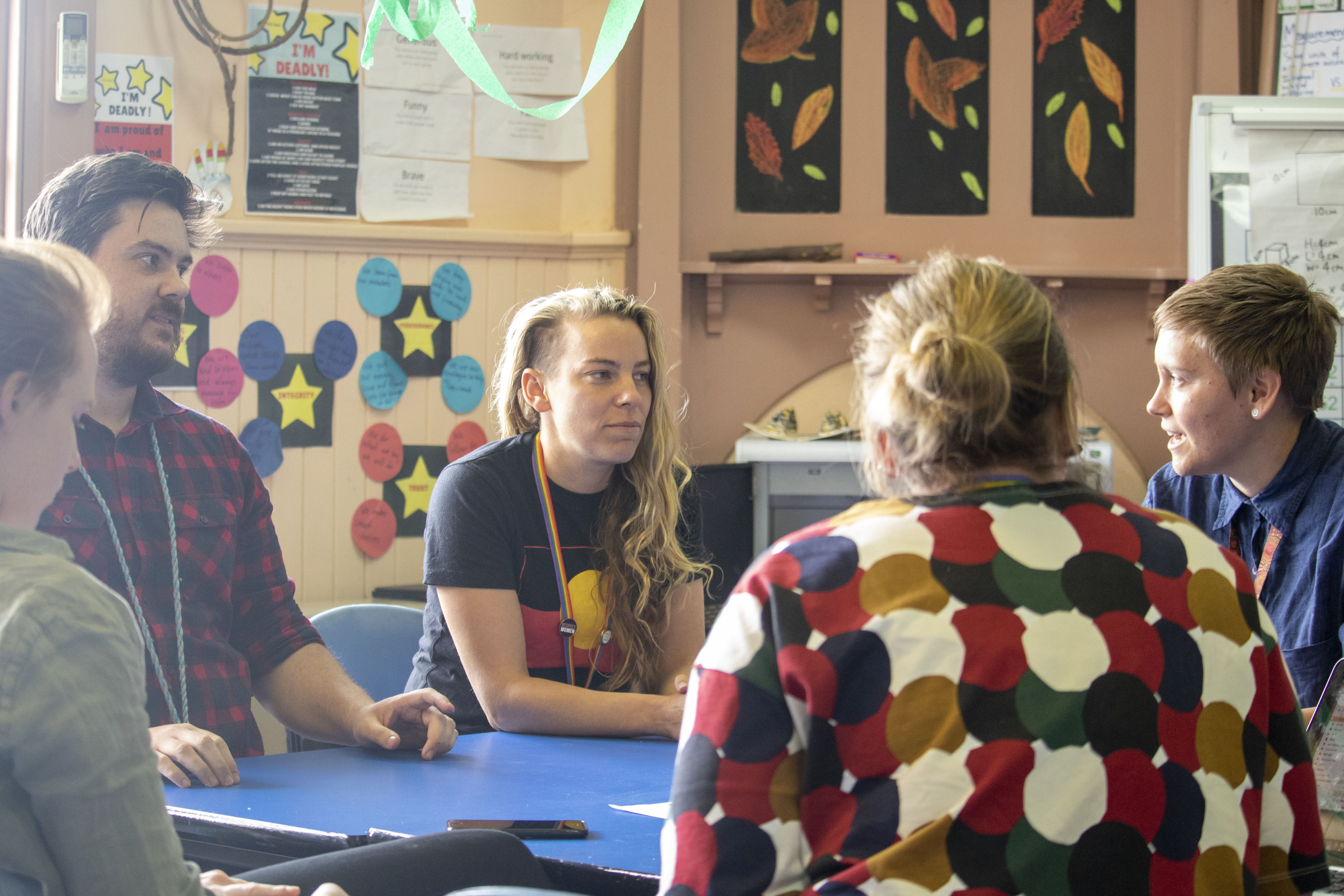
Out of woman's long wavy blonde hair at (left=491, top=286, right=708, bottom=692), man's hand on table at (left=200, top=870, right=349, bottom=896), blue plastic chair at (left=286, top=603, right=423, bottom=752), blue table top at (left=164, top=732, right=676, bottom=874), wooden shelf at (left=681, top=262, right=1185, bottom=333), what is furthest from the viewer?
wooden shelf at (left=681, top=262, right=1185, bottom=333)

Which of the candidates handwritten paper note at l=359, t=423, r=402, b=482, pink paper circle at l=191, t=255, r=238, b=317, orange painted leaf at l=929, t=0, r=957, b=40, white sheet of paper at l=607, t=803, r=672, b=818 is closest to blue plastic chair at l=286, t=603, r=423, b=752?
white sheet of paper at l=607, t=803, r=672, b=818

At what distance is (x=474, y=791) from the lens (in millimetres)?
1280

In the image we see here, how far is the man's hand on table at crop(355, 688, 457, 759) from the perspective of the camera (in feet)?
4.72

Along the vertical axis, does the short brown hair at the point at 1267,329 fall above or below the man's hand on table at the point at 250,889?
above

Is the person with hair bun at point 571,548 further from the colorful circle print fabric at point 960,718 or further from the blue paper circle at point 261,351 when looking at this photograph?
the blue paper circle at point 261,351

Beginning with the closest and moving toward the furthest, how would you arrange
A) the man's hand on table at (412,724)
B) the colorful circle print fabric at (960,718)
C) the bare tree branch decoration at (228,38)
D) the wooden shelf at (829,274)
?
the colorful circle print fabric at (960,718) → the man's hand on table at (412,724) → the bare tree branch decoration at (228,38) → the wooden shelf at (829,274)

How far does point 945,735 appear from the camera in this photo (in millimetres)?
739

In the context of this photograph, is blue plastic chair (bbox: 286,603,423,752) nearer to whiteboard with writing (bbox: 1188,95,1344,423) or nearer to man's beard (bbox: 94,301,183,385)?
man's beard (bbox: 94,301,183,385)

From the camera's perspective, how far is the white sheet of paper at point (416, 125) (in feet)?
10.2

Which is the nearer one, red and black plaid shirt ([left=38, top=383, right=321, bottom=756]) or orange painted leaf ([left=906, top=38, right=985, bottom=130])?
red and black plaid shirt ([left=38, top=383, right=321, bottom=756])

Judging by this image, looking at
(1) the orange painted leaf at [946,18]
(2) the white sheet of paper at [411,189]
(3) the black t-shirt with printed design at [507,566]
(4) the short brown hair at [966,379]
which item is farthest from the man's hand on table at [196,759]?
(1) the orange painted leaf at [946,18]

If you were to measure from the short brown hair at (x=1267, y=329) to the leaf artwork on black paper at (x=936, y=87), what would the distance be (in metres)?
2.08

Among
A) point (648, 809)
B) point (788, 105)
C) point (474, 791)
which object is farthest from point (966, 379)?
point (788, 105)

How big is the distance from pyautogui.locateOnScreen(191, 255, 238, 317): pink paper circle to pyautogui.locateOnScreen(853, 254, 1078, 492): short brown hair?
2545 millimetres
